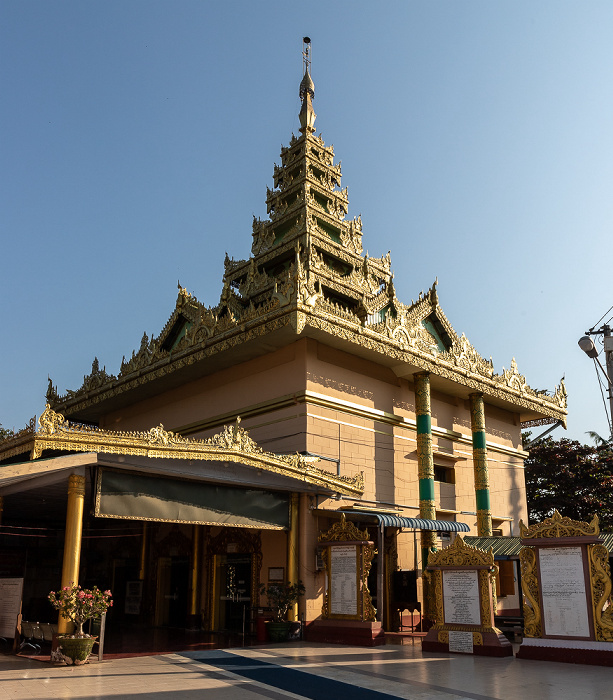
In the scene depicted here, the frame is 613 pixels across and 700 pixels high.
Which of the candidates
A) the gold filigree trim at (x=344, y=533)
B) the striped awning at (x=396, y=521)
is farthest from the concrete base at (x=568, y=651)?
the striped awning at (x=396, y=521)

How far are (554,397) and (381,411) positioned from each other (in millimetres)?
9427

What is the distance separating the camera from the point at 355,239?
2342cm

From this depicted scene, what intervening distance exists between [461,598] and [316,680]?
418 centimetres

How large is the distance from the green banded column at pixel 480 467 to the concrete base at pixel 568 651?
370 inches

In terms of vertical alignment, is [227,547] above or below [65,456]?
below

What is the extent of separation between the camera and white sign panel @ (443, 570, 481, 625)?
1235 cm

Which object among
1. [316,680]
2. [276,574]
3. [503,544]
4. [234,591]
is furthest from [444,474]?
[316,680]

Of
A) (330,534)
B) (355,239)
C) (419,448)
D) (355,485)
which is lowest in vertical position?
(330,534)

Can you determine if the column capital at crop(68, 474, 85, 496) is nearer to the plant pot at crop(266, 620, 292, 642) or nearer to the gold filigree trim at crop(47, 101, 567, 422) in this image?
the plant pot at crop(266, 620, 292, 642)

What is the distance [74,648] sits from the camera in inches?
421

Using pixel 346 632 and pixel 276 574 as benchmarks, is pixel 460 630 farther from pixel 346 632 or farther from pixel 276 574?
pixel 276 574

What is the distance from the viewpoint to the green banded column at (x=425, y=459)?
18328 mm

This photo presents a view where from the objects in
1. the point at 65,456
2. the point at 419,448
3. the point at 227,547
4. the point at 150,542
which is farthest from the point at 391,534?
the point at 65,456

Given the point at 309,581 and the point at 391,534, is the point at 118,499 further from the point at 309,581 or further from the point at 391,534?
the point at 391,534
